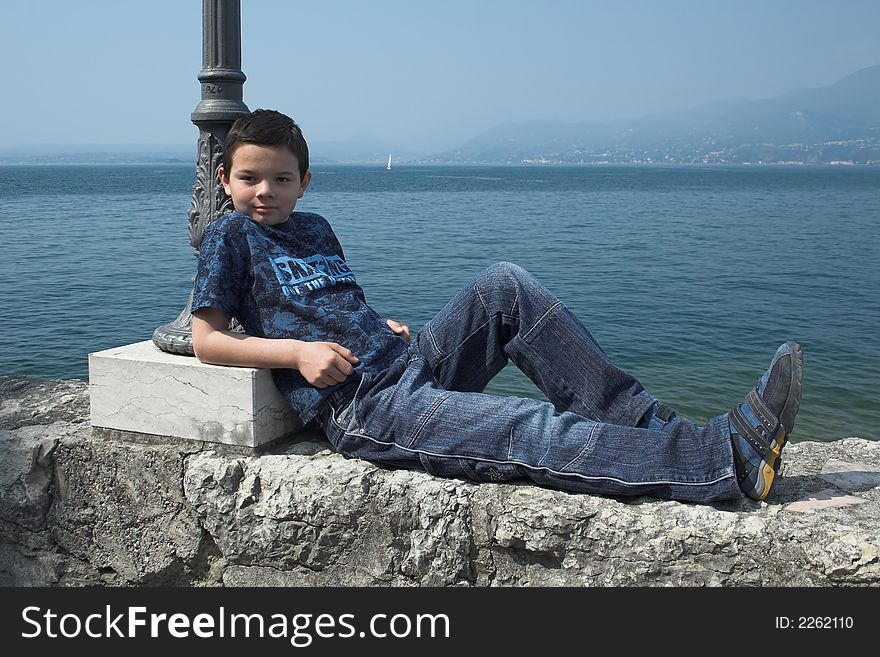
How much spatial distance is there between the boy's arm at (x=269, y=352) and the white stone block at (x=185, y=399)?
2.0 inches

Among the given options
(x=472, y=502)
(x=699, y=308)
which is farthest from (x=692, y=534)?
(x=699, y=308)

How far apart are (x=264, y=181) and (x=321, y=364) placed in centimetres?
65

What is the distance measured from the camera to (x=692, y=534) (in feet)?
7.38

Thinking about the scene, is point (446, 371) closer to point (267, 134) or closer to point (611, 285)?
point (267, 134)

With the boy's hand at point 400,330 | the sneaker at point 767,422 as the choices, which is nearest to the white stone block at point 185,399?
the boy's hand at point 400,330

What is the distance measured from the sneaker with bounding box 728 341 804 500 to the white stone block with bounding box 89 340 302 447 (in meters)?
1.35

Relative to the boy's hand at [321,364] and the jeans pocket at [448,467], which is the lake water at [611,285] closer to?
A: the jeans pocket at [448,467]

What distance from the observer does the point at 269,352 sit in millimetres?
2529

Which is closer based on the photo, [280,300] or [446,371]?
[280,300]

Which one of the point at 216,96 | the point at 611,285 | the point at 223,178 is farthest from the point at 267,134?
the point at 611,285

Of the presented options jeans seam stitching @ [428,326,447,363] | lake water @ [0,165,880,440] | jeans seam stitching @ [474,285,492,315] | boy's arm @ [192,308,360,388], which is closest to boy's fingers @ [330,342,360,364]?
boy's arm @ [192,308,360,388]
